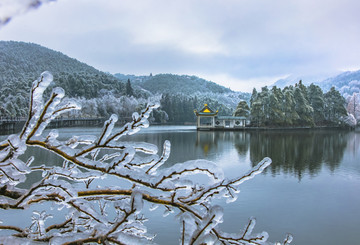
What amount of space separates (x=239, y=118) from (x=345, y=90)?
8394 cm

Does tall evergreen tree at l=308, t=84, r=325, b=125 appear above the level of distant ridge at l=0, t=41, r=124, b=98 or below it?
below

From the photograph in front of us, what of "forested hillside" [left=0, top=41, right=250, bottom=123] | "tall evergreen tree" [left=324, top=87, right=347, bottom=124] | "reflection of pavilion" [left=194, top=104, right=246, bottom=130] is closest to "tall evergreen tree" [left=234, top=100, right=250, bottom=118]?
"reflection of pavilion" [left=194, top=104, right=246, bottom=130]

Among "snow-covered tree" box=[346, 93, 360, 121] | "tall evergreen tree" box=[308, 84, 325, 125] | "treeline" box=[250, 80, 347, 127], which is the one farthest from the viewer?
"snow-covered tree" box=[346, 93, 360, 121]

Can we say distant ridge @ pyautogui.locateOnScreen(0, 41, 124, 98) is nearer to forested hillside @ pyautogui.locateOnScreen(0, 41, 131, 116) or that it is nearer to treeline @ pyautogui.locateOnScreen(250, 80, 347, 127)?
forested hillside @ pyautogui.locateOnScreen(0, 41, 131, 116)

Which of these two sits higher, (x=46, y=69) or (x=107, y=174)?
(x=46, y=69)

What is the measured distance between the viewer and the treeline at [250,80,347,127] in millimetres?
32750

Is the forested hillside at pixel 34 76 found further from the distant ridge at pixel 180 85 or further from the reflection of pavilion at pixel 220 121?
the distant ridge at pixel 180 85

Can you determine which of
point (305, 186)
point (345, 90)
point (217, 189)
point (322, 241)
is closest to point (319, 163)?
point (305, 186)

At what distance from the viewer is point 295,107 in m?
34.8

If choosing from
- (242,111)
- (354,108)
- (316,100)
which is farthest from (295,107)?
(354,108)

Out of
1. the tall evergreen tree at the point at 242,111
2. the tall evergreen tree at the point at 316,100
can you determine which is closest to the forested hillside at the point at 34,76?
the tall evergreen tree at the point at 242,111

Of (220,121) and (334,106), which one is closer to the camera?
(220,121)

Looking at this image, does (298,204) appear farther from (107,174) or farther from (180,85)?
(180,85)

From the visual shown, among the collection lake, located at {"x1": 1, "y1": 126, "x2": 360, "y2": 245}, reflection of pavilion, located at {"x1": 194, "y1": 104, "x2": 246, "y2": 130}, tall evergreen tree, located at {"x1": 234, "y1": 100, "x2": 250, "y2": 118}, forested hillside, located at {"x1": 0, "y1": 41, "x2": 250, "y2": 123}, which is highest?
forested hillside, located at {"x1": 0, "y1": 41, "x2": 250, "y2": 123}
